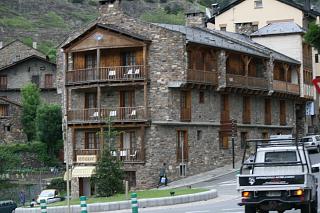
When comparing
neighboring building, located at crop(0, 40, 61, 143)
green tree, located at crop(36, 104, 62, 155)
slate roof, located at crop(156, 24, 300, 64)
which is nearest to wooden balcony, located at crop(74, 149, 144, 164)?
slate roof, located at crop(156, 24, 300, 64)

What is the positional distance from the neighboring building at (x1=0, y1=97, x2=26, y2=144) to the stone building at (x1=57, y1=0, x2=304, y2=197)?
68.6ft

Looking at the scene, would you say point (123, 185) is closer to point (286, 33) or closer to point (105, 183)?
point (105, 183)

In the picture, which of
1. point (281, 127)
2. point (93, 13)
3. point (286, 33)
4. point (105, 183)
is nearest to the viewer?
point (105, 183)

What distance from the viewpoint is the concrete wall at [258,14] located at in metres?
78.2

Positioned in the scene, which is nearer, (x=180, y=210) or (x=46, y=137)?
(x=180, y=210)

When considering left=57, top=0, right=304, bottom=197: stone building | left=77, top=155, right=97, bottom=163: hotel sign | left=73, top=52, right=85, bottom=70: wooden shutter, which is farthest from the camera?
left=73, top=52, right=85, bottom=70: wooden shutter

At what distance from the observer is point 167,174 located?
52406 mm

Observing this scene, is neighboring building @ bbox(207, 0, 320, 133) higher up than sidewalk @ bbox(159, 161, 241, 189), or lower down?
higher up

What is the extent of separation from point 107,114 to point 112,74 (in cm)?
275

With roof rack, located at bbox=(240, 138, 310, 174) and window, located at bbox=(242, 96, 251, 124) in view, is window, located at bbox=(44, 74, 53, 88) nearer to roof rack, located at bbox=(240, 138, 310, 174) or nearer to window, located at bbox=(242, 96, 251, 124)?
window, located at bbox=(242, 96, 251, 124)

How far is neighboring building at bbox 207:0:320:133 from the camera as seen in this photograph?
71.4 meters

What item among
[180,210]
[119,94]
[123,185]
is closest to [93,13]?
[119,94]

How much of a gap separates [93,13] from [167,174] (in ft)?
410

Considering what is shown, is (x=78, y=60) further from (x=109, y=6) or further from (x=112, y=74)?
(x=109, y=6)
